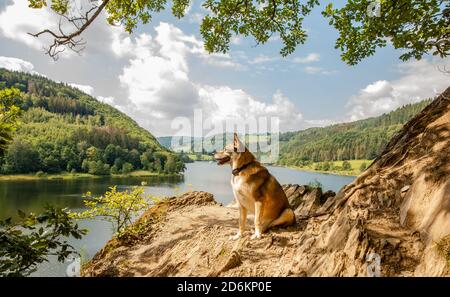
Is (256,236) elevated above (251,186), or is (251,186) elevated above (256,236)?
(251,186)

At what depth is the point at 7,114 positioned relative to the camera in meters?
4.85

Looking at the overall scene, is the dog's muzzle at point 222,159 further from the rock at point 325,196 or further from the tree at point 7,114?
the rock at point 325,196

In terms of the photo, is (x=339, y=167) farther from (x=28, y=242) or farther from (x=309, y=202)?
(x=28, y=242)

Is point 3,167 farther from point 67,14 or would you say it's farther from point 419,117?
point 419,117

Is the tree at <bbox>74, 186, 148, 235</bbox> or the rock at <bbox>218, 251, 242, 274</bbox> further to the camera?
the tree at <bbox>74, 186, 148, 235</bbox>

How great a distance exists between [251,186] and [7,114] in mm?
4577

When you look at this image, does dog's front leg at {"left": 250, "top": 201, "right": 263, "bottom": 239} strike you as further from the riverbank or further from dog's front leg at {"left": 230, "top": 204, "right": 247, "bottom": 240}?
the riverbank

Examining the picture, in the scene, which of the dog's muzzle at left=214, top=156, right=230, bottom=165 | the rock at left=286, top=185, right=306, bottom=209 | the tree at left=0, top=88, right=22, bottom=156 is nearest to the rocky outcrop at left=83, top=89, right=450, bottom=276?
the dog's muzzle at left=214, top=156, right=230, bottom=165

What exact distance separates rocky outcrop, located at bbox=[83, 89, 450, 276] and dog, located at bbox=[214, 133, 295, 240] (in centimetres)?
35

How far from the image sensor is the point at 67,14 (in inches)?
405

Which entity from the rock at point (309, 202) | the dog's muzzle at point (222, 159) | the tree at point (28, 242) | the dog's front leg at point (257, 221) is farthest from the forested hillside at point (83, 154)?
the tree at point (28, 242)

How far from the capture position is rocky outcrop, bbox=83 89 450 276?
15.0 feet

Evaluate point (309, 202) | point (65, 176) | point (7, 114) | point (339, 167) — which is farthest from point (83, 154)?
point (7, 114)

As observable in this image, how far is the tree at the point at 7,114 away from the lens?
4.44 meters
